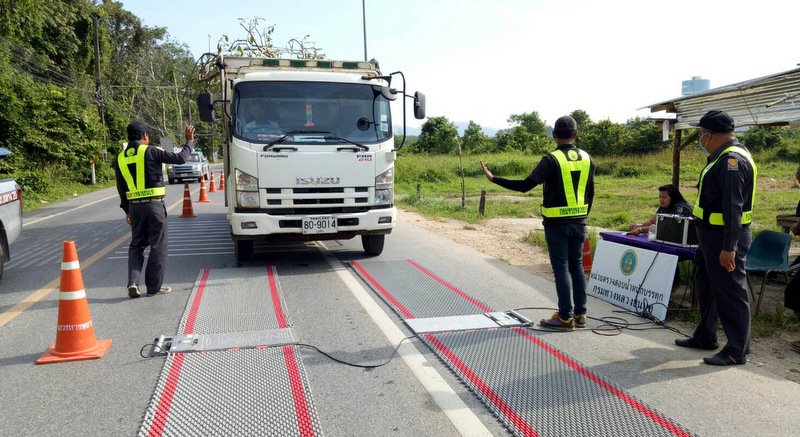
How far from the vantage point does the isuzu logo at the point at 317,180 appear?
7332mm

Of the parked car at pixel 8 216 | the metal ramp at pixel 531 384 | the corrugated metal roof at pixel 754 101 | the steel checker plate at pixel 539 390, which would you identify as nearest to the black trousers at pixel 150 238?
the parked car at pixel 8 216

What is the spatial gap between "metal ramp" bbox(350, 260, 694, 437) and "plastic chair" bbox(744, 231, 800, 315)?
2.79m

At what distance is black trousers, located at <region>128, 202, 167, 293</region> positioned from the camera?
6.32 meters

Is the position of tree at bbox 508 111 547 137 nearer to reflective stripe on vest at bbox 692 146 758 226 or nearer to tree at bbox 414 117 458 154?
tree at bbox 414 117 458 154

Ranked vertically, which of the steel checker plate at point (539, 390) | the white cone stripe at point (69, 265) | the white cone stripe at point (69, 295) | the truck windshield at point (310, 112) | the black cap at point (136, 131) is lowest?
the steel checker plate at point (539, 390)

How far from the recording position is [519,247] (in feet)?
34.1

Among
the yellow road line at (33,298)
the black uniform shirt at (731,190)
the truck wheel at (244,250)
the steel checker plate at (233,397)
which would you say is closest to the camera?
the steel checker plate at (233,397)

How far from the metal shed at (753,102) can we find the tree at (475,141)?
131 feet

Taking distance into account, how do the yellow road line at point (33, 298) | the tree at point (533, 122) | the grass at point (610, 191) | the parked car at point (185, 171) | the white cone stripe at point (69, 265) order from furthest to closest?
1. the tree at point (533, 122)
2. the parked car at point (185, 171)
3. the grass at point (610, 191)
4. the yellow road line at point (33, 298)
5. the white cone stripe at point (69, 265)

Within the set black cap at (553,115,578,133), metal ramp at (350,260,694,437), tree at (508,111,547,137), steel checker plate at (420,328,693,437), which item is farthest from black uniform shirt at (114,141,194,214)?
tree at (508,111,547,137)

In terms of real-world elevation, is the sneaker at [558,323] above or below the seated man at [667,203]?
below

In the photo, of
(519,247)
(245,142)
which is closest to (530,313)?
(245,142)

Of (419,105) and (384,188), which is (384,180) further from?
(419,105)

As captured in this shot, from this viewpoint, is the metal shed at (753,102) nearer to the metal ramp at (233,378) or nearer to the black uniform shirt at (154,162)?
the metal ramp at (233,378)
